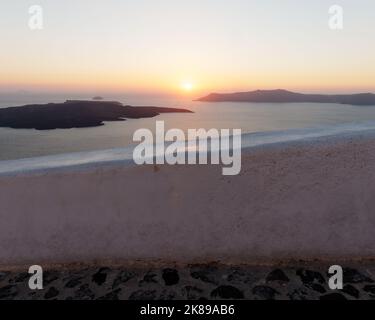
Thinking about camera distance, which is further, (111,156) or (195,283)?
(111,156)

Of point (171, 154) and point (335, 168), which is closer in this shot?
point (335, 168)

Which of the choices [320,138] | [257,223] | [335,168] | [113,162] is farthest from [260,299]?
[113,162]

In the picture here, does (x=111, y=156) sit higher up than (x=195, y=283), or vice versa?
(x=111, y=156)

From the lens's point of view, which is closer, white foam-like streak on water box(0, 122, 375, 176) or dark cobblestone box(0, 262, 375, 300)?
dark cobblestone box(0, 262, 375, 300)

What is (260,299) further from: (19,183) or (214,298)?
(19,183)

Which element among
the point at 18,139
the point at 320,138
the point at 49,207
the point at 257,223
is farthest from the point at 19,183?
the point at 18,139

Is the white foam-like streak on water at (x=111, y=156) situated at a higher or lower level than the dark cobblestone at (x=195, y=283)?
higher

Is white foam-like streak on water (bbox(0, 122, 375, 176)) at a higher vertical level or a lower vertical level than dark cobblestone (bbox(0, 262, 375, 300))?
higher

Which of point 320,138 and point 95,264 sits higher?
point 320,138

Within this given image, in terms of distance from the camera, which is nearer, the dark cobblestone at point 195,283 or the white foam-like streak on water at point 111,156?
the dark cobblestone at point 195,283
